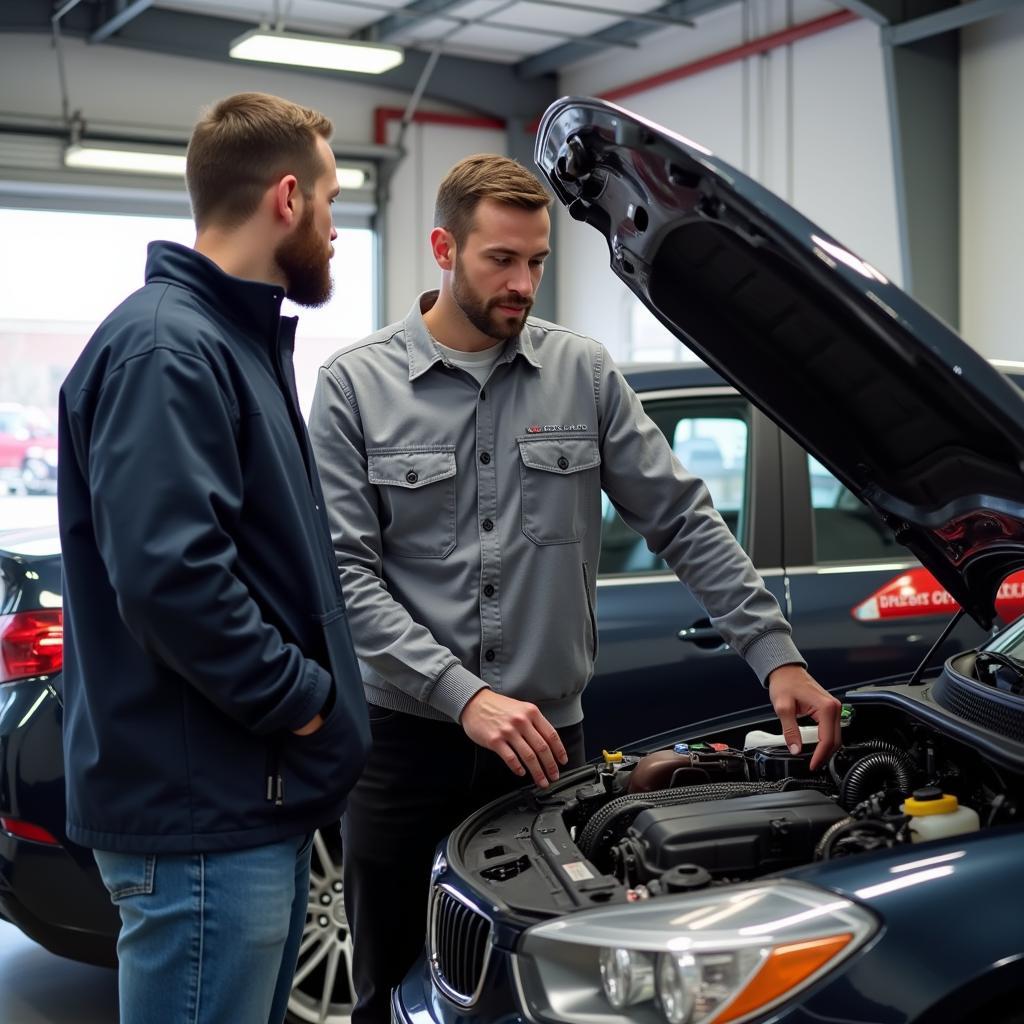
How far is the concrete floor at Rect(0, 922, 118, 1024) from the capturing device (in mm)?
3361

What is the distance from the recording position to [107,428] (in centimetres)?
164

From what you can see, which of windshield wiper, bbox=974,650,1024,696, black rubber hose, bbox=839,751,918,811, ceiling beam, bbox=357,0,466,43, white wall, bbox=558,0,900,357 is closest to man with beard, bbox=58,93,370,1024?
black rubber hose, bbox=839,751,918,811

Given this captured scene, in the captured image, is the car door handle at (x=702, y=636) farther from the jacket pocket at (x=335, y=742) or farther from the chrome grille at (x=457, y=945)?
the jacket pocket at (x=335, y=742)

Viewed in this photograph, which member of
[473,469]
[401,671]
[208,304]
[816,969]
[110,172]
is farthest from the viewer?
[110,172]

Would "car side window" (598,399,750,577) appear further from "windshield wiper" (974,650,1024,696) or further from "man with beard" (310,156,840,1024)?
"windshield wiper" (974,650,1024,696)

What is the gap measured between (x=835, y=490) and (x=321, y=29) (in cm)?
804

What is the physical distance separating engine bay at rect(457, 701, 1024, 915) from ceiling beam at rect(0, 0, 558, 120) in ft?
28.7

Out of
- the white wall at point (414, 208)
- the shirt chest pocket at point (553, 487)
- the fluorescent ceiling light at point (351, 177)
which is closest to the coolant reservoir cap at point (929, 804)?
the shirt chest pocket at point (553, 487)

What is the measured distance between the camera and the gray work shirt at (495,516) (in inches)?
92.7

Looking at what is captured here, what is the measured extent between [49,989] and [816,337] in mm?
2694

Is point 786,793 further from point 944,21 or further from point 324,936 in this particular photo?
point 944,21

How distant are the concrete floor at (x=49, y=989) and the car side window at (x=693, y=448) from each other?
1.64m

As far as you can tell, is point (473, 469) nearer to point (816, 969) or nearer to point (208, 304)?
point (208, 304)

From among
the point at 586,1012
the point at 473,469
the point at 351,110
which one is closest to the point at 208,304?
the point at 473,469
